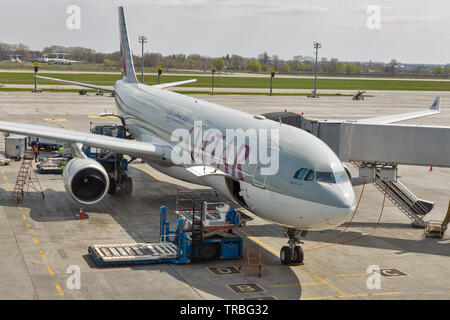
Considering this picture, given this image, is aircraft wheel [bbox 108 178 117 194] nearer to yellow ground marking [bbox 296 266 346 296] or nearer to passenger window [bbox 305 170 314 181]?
yellow ground marking [bbox 296 266 346 296]

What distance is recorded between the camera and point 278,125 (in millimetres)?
21953

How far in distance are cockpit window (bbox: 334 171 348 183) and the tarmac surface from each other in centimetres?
337

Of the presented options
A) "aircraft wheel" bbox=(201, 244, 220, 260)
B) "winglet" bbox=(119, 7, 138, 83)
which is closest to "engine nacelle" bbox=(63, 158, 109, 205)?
"aircraft wheel" bbox=(201, 244, 220, 260)

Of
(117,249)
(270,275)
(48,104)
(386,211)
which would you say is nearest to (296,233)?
(270,275)

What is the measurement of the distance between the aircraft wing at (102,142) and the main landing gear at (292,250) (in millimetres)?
8479

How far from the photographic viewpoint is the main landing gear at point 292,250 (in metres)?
19.8

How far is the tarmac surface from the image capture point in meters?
17.6

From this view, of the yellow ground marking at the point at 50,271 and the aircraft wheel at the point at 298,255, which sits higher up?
the aircraft wheel at the point at 298,255

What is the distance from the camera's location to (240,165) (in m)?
20.5

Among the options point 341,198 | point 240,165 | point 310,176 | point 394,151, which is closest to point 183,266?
point 240,165

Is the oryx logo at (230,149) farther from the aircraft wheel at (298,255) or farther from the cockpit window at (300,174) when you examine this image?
the aircraft wheel at (298,255)

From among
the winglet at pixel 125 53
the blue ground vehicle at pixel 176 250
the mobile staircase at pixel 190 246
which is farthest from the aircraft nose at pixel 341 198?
the winglet at pixel 125 53

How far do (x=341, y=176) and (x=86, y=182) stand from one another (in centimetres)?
1053
